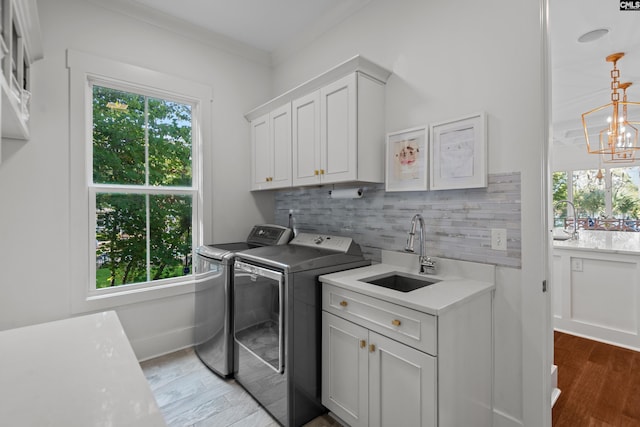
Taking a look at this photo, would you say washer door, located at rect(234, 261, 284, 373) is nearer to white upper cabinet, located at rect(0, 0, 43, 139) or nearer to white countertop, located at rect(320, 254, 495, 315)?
white countertop, located at rect(320, 254, 495, 315)

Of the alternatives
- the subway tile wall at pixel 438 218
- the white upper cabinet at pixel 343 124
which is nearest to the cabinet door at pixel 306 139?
the white upper cabinet at pixel 343 124

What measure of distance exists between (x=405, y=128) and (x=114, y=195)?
2.30 meters

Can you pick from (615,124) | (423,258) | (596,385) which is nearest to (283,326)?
(423,258)

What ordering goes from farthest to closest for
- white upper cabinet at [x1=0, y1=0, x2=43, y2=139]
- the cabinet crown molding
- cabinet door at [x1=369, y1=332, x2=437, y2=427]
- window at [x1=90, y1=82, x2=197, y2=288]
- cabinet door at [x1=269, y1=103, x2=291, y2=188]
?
1. cabinet door at [x1=269, y1=103, x2=291, y2=188]
2. window at [x1=90, y1=82, x2=197, y2=288]
3. the cabinet crown molding
4. cabinet door at [x1=369, y1=332, x2=437, y2=427]
5. white upper cabinet at [x1=0, y1=0, x2=43, y2=139]

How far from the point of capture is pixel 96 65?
231cm

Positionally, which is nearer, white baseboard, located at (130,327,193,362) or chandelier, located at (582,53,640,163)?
white baseboard, located at (130,327,193,362)

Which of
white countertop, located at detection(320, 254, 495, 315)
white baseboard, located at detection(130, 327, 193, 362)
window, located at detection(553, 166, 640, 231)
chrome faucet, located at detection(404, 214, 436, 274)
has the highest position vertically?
window, located at detection(553, 166, 640, 231)

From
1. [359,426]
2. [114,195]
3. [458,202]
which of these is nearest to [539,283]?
[458,202]

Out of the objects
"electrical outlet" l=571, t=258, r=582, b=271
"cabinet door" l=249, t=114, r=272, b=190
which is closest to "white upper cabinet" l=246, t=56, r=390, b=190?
"cabinet door" l=249, t=114, r=272, b=190

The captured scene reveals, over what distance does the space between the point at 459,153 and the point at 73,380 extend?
190cm

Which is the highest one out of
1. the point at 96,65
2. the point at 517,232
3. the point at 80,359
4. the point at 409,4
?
the point at 409,4

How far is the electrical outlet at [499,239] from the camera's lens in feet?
5.41

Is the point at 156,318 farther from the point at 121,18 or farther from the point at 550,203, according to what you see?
the point at 550,203

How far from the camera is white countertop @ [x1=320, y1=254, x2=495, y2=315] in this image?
136 cm
